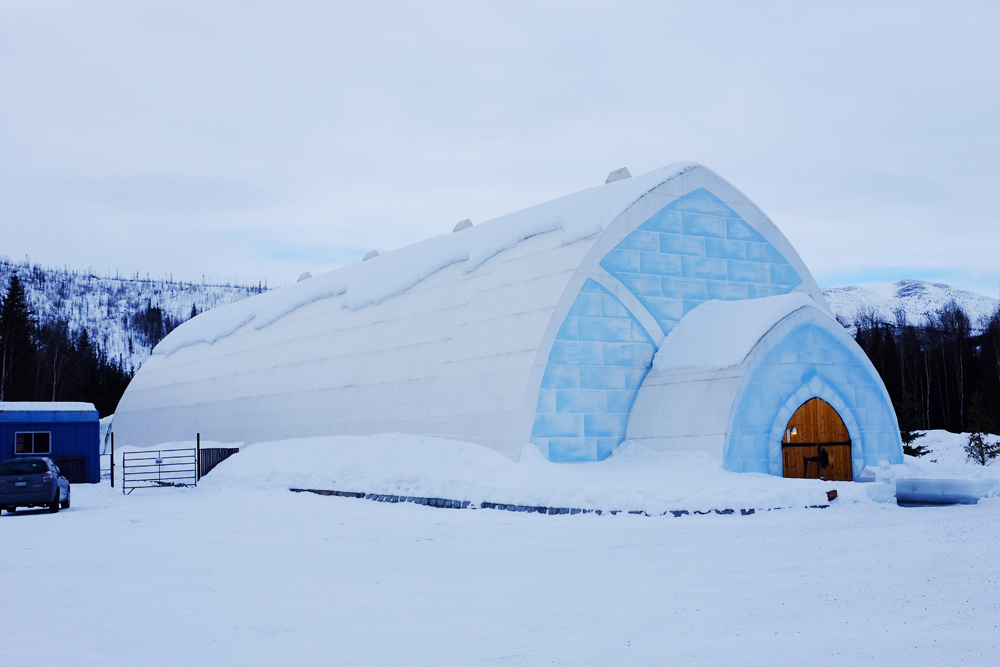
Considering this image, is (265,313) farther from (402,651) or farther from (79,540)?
(402,651)

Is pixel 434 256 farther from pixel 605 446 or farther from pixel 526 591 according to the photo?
pixel 526 591

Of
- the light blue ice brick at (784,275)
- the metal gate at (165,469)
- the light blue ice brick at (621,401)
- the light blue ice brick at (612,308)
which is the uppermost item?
the light blue ice brick at (784,275)

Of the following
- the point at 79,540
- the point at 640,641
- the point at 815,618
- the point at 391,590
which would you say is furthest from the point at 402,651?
the point at 79,540

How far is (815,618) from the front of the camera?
9688 millimetres

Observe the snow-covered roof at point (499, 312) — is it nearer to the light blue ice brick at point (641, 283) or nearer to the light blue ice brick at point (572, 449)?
the light blue ice brick at point (641, 283)

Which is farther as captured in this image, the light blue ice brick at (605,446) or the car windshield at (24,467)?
the light blue ice brick at (605,446)

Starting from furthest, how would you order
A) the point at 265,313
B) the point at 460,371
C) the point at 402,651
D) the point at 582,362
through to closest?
the point at 265,313 → the point at 460,371 → the point at 582,362 → the point at 402,651

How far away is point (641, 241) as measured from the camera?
28.8 meters

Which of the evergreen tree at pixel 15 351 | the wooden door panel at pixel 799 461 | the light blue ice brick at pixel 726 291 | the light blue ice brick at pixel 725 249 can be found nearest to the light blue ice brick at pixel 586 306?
the light blue ice brick at pixel 726 291

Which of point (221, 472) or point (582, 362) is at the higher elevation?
point (582, 362)

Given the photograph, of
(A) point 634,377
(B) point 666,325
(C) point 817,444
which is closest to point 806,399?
(C) point 817,444

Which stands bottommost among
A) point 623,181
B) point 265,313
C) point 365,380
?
point 365,380

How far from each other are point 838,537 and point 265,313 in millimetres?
33279

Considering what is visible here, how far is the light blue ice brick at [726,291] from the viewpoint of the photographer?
3008cm
